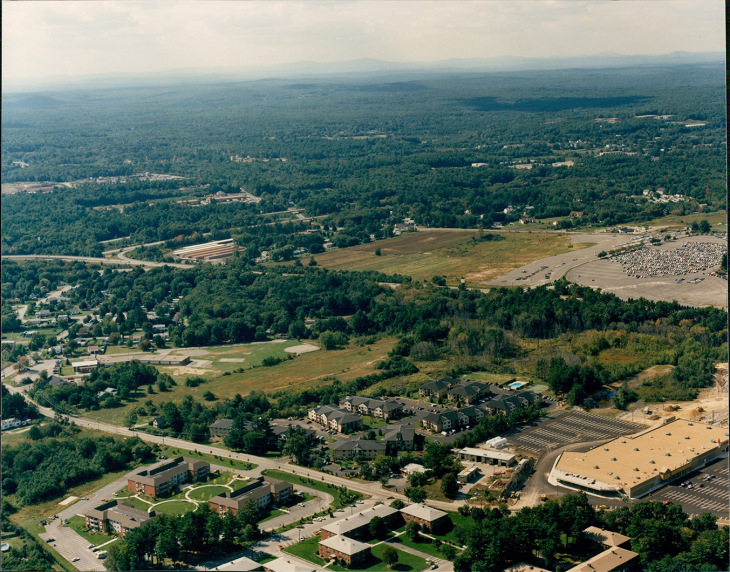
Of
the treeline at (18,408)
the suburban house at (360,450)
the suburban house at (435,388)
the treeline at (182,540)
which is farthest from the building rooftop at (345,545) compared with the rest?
the treeline at (18,408)

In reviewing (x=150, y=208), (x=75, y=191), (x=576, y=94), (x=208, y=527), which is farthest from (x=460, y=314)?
(x=576, y=94)

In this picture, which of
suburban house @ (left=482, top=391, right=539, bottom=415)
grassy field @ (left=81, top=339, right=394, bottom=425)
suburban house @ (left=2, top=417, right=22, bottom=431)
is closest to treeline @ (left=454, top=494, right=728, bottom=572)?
suburban house @ (left=482, top=391, right=539, bottom=415)

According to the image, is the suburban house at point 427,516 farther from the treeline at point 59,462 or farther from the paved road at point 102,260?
the paved road at point 102,260

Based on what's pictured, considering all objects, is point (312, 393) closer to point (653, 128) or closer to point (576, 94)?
point (653, 128)

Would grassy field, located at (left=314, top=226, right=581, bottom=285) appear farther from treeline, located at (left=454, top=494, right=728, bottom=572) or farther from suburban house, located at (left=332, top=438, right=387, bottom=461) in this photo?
treeline, located at (left=454, top=494, right=728, bottom=572)

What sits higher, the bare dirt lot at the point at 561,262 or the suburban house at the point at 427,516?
the bare dirt lot at the point at 561,262

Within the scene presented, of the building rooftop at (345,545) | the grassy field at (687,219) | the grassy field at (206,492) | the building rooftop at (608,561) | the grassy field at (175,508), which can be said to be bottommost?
the grassy field at (175,508)

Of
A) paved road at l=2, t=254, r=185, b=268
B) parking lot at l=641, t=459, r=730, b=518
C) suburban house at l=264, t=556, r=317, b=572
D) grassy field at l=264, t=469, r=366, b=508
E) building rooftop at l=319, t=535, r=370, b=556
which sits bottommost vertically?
grassy field at l=264, t=469, r=366, b=508
